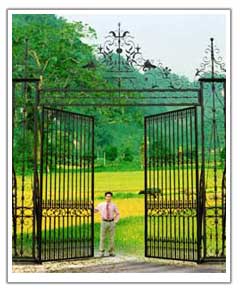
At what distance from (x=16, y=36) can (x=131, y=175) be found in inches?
62.6

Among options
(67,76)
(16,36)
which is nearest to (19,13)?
(16,36)

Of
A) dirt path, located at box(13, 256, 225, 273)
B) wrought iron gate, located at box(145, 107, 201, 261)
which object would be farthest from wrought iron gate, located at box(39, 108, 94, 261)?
wrought iron gate, located at box(145, 107, 201, 261)

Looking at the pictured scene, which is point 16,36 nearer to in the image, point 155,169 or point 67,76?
point 67,76

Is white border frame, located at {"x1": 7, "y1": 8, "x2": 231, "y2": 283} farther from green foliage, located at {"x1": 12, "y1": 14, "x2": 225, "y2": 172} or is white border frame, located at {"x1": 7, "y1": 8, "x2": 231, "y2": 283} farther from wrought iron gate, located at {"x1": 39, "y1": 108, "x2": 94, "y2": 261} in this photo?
wrought iron gate, located at {"x1": 39, "y1": 108, "x2": 94, "y2": 261}

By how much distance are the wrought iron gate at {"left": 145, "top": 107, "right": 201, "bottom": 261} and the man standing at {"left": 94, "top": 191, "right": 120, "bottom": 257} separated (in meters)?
0.30

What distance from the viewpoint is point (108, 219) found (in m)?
6.40

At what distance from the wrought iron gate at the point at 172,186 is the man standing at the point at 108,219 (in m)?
0.30

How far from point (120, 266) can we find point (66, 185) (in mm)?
906

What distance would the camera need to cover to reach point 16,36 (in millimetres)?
6215

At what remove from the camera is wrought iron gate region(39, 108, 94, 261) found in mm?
6363
